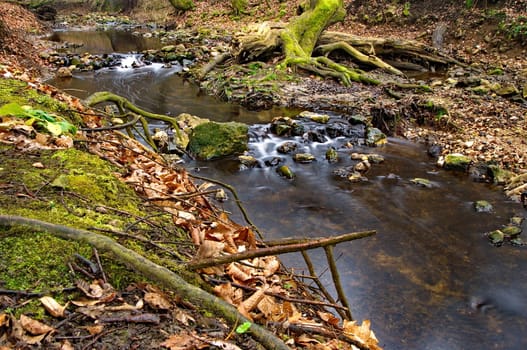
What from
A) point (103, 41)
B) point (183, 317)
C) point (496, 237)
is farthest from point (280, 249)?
point (103, 41)

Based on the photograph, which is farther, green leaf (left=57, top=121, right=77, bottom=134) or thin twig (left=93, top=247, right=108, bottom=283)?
green leaf (left=57, top=121, right=77, bottom=134)

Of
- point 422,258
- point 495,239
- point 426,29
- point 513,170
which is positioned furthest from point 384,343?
point 426,29

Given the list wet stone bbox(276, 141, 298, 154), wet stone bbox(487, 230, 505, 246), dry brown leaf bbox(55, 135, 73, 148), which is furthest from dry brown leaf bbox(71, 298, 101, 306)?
wet stone bbox(276, 141, 298, 154)

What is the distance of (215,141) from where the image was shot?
341 inches

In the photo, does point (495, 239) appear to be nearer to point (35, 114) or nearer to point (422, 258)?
point (422, 258)

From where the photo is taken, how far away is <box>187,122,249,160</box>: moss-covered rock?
8.63 meters

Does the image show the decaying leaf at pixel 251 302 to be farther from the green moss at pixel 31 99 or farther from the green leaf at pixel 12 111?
the green moss at pixel 31 99

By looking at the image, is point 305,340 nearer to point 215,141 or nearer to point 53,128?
point 53,128

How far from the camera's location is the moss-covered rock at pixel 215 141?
863 centimetres

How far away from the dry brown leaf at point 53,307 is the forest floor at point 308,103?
0.7 inches

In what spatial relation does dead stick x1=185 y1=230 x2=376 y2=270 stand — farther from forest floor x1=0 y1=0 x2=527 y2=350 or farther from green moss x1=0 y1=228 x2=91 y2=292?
green moss x1=0 y1=228 x2=91 y2=292

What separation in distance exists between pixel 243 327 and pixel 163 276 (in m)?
0.37

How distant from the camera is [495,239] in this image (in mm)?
6008

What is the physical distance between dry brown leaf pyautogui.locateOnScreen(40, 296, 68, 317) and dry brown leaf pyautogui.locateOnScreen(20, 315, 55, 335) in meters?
0.06
